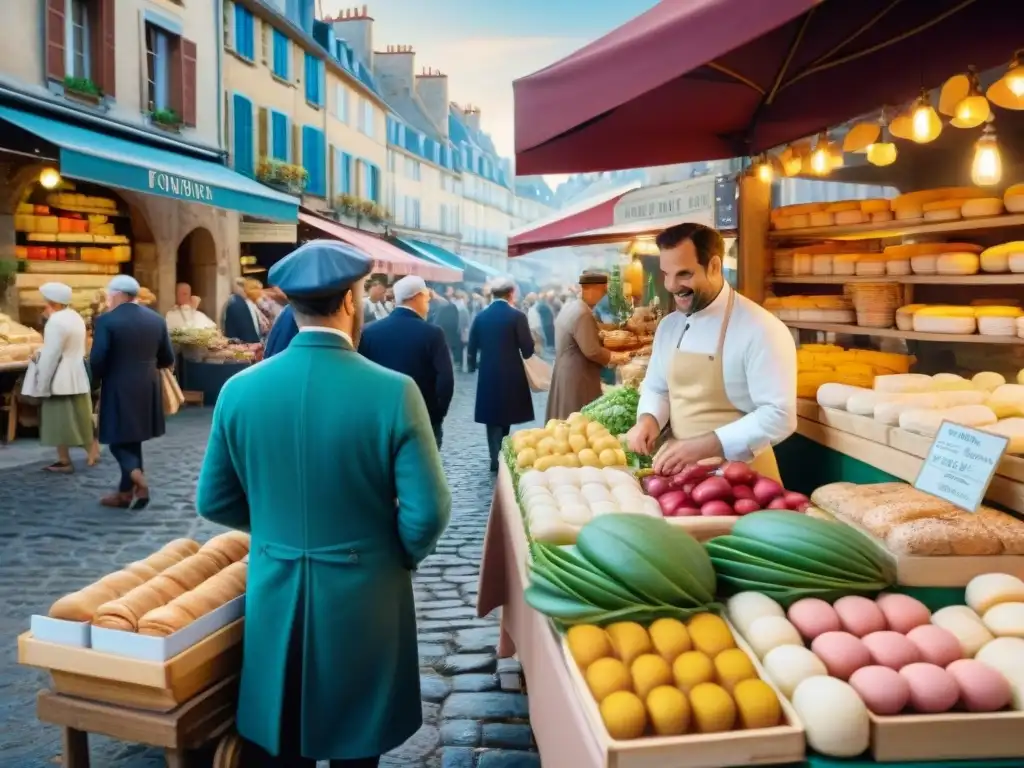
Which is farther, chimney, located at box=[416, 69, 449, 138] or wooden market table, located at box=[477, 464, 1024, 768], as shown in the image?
chimney, located at box=[416, 69, 449, 138]

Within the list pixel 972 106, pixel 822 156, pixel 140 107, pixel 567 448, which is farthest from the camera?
pixel 140 107

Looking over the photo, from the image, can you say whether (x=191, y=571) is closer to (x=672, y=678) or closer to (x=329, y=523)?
(x=329, y=523)

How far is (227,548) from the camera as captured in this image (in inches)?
131

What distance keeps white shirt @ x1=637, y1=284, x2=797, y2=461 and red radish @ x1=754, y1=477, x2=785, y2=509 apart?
41 centimetres

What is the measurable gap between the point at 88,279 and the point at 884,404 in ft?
42.3

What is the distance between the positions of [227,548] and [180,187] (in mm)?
9864

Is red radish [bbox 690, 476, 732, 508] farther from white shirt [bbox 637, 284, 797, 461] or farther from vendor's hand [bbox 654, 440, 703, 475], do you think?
white shirt [bbox 637, 284, 797, 461]

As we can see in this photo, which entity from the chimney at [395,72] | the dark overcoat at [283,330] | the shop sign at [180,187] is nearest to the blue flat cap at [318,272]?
the dark overcoat at [283,330]

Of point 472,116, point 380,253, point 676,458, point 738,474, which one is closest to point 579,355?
point 676,458

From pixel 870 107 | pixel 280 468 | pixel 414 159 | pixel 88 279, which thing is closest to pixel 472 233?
pixel 414 159

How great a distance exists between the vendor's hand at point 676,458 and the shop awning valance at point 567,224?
5159 millimetres

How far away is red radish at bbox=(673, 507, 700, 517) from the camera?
3125mm

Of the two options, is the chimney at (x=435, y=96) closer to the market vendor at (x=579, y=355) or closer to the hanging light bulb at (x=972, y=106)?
the market vendor at (x=579, y=355)

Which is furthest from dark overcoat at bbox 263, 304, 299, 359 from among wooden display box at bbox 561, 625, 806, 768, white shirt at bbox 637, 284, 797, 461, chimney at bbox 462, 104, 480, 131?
chimney at bbox 462, 104, 480, 131
